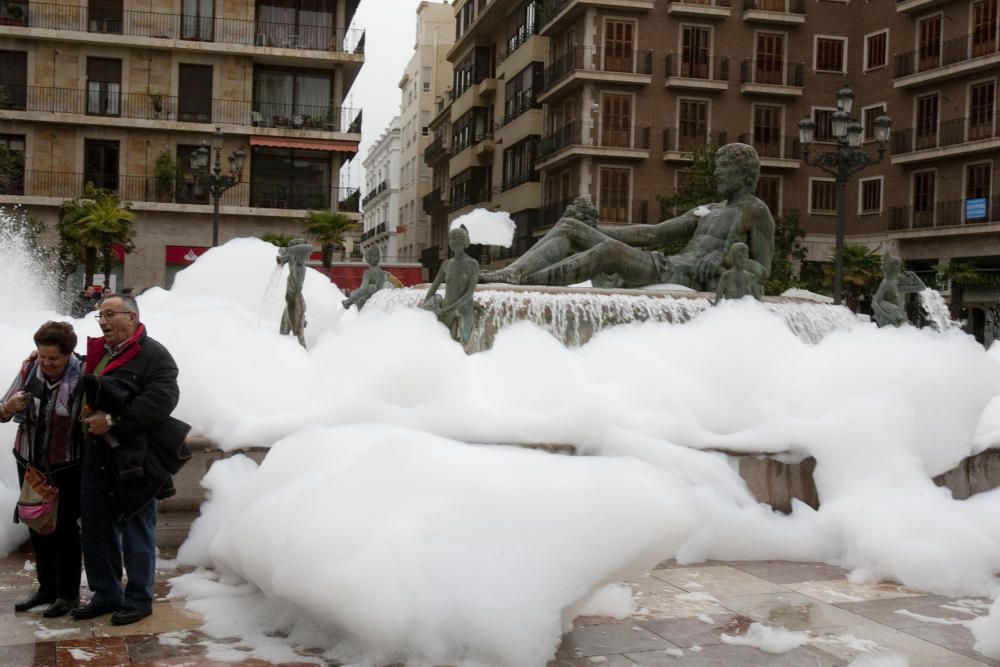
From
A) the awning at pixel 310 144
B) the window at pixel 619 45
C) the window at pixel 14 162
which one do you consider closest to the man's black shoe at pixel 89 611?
the window at pixel 14 162

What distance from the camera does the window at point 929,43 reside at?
1475 inches

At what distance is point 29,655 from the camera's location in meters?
4.05

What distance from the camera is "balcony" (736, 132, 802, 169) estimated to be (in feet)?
135

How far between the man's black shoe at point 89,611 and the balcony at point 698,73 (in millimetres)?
37979

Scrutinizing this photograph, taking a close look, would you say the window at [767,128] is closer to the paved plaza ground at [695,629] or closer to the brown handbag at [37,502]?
the paved plaza ground at [695,629]

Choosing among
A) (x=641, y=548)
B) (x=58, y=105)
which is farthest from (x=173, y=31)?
(x=641, y=548)

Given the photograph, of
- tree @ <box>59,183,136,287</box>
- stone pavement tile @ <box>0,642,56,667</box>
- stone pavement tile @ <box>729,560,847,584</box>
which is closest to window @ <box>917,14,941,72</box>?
tree @ <box>59,183,136,287</box>

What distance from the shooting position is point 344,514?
4.16 m

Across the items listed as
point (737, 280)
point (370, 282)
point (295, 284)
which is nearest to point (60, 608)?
point (737, 280)

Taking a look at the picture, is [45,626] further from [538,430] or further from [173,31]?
[173,31]

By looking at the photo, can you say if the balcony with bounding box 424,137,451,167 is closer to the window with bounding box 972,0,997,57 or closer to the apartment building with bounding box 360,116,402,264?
the apartment building with bounding box 360,116,402,264

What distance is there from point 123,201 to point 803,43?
25.2 metres

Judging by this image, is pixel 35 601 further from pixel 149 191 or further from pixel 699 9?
pixel 699 9

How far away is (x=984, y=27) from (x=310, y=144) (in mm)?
22152
